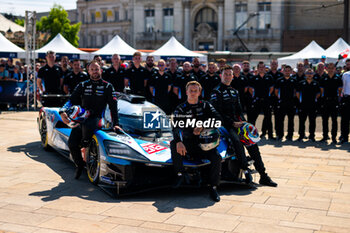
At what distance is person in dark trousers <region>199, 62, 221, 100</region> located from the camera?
442 inches

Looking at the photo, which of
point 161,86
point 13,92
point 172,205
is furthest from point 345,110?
point 13,92

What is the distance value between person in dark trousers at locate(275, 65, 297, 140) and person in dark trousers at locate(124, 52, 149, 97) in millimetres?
3389

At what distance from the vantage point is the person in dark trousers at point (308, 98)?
36.8 ft

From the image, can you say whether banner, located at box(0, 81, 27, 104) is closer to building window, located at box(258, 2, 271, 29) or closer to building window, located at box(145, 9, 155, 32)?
building window, located at box(258, 2, 271, 29)

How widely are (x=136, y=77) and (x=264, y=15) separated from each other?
5140cm

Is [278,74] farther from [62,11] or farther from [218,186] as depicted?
[62,11]

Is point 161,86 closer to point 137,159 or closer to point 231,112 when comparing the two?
point 231,112

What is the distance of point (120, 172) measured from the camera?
5.77 meters

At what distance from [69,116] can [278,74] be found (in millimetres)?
6911

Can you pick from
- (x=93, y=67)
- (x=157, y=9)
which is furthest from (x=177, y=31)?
(x=93, y=67)

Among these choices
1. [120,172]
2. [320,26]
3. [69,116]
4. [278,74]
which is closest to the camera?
[120,172]

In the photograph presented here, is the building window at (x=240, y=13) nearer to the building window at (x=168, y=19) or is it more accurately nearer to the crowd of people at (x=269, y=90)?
the building window at (x=168, y=19)

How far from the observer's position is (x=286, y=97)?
37.3 ft

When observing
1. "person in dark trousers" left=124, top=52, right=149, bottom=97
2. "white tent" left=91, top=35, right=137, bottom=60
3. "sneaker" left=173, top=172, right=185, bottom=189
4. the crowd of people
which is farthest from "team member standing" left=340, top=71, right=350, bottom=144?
"white tent" left=91, top=35, right=137, bottom=60
